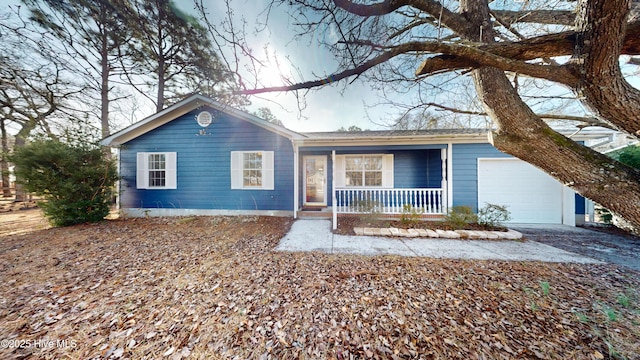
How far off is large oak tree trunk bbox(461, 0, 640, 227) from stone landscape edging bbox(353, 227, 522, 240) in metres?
3.41

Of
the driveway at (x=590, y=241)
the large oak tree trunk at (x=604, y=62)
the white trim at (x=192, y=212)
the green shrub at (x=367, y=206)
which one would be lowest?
the driveway at (x=590, y=241)

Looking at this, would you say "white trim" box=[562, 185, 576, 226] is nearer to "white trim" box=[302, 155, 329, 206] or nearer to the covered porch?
the covered porch

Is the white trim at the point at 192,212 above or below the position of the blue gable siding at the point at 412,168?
below

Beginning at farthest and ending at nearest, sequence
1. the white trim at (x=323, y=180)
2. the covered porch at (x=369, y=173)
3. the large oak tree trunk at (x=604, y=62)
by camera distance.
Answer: the white trim at (x=323, y=180), the covered porch at (x=369, y=173), the large oak tree trunk at (x=604, y=62)

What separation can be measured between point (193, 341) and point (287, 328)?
83cm

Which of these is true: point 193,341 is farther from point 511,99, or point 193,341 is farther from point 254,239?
point 511,99

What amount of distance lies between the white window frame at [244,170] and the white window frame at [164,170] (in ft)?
6.77

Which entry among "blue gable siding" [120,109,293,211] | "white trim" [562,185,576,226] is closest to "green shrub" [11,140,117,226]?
"blue gable siding" [120,109,293,211]

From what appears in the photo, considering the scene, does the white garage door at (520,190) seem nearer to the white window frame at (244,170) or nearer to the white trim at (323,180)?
the white trim at (323,180)

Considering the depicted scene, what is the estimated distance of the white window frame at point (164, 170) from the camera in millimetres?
6867

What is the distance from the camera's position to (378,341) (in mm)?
1751

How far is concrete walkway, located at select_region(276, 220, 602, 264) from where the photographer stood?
3.61 m

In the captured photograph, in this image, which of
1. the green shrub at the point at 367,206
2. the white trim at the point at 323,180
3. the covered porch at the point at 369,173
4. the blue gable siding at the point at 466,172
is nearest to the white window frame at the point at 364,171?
the covered porch at the point at 369,173

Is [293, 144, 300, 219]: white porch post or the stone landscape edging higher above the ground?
A: [293, 144, 300, 219]: white porch post
